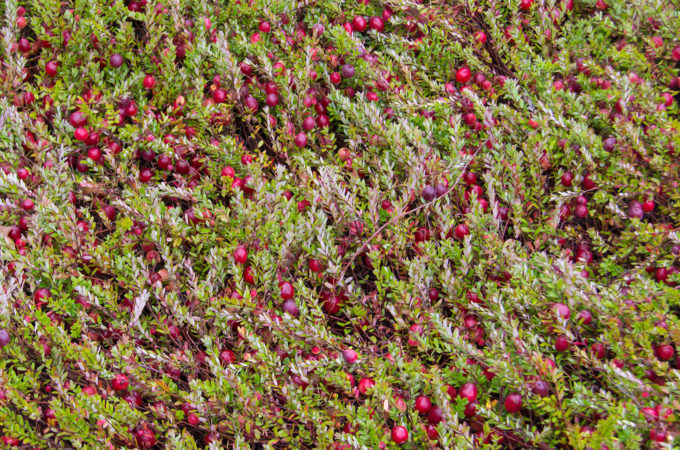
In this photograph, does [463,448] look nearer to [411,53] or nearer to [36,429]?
[36,429]

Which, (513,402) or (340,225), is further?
(340,225)

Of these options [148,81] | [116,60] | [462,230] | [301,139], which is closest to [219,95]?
[148,81]

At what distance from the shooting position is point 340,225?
308 centimetres

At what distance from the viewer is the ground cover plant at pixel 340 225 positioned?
8.17 feet

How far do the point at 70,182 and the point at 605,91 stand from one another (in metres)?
3.31

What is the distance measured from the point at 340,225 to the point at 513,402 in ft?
4.23

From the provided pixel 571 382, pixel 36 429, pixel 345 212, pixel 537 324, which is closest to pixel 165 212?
pixel 345 212

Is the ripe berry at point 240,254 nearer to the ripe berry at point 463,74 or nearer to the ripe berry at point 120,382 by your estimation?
the ripe berry at point 120,382

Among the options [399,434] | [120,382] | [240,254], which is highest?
[240,254]

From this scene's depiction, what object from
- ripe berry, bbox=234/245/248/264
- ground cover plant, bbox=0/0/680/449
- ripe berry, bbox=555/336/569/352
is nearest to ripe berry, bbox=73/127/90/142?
ground cover plant, bbox=0/0/680/449

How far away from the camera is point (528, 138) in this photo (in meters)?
3.23

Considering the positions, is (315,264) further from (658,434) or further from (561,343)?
(658,434)

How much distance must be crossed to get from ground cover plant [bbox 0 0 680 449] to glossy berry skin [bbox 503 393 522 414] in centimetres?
1

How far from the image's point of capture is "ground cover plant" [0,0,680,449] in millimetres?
2490
